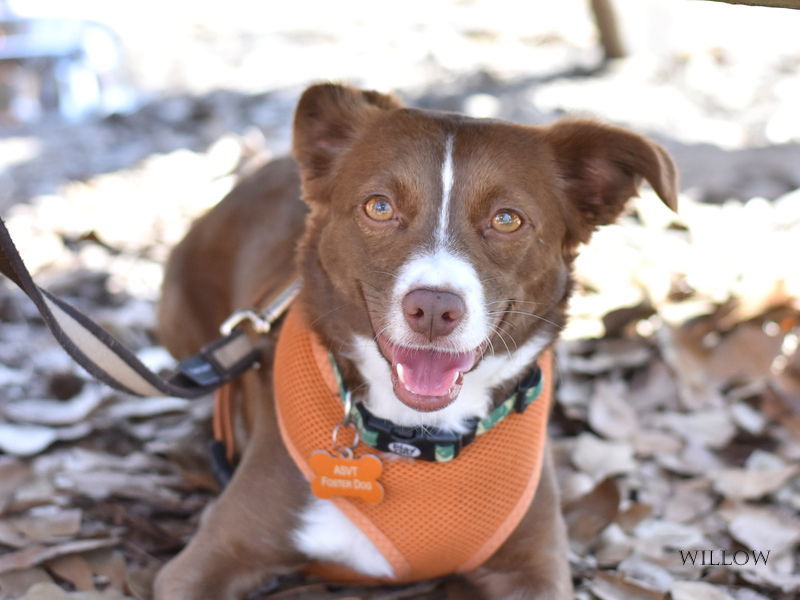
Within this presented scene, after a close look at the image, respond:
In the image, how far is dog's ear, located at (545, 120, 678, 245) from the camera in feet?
9.45

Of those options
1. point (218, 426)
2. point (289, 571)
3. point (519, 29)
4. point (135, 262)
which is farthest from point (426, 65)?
point (289, 571)

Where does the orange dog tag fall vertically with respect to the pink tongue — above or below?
below

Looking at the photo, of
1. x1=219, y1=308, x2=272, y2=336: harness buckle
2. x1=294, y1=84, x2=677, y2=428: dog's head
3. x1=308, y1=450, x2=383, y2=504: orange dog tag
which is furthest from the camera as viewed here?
x1=219, y1=308, x2=272, y2=336: harness buckle

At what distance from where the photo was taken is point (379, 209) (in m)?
2.82

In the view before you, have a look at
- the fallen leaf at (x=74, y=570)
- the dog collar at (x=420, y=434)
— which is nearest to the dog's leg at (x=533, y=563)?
the dog collar at (x=420, y=434)

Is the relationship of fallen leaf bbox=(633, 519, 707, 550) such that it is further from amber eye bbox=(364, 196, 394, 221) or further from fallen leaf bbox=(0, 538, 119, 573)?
fallen leaf bbox=(0, 538, 119, 573)

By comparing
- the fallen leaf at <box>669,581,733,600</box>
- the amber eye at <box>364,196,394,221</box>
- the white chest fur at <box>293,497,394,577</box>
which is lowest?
the fallen leaf at <box>669,581,733,600</box>

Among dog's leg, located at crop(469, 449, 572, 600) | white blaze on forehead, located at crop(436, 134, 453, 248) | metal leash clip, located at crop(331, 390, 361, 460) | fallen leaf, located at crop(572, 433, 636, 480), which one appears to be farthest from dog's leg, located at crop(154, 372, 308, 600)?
fallen leaf, located at crop(572, 433, 636, 480)

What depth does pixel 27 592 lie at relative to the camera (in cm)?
287

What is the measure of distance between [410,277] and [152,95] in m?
6.68

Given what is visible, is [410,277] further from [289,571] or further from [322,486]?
[289,571]

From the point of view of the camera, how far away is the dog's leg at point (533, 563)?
2.86m

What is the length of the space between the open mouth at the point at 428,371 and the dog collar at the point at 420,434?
0.17 meters

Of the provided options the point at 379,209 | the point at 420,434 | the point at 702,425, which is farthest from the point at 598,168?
the point at 702,425
